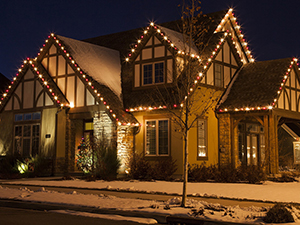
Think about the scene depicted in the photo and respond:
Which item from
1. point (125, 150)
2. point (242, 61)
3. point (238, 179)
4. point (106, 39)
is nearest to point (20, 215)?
point (238, 179)

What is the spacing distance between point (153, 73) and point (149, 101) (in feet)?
5.14

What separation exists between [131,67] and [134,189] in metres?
10.4

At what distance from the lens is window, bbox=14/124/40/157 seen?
918 inches

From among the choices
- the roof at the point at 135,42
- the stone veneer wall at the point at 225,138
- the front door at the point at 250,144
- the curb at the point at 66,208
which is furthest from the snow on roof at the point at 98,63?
the curb at the point at 66,208

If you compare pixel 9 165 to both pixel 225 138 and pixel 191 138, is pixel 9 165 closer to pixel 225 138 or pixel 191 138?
pixel 191 138

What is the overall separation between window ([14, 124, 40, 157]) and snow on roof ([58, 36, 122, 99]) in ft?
14.4

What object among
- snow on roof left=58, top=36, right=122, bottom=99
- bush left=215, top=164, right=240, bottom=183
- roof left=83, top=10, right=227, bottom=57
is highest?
roof left=83, top=10, right=227, bottom=57

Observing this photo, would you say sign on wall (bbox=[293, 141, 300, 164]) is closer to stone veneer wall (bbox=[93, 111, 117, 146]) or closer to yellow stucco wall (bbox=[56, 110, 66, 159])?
stone veneer wall (bbox=[93, 111, 117, 146])

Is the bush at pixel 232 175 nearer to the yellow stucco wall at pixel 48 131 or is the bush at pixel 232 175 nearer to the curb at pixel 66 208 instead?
the yellow stucco wall at pixel 48 131

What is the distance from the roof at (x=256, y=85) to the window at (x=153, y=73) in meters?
3.50

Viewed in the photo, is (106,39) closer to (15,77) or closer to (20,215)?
(15,77)

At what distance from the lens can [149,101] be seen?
2119 cm

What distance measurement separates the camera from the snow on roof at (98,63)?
894 inches

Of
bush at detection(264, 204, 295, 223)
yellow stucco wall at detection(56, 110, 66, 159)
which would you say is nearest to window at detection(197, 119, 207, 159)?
yellow stucco wall at detection(56, 110, 66, 159)
